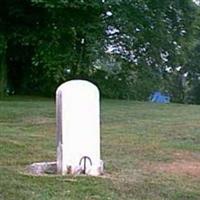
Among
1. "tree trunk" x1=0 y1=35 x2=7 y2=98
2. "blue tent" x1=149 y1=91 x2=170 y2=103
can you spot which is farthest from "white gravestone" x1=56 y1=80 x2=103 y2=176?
"blue tent" x1=149 y1=91 x2=170 y2=103

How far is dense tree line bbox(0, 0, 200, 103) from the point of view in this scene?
20859 millimetres

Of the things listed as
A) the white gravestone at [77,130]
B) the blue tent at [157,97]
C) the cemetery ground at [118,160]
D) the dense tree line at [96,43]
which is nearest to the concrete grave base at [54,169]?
the white gravestone at [77,130]

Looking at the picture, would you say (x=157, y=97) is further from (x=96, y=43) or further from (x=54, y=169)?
(x=54, y=169)

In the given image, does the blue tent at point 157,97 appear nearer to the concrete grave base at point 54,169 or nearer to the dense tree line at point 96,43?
the dense tree line at point 96,43

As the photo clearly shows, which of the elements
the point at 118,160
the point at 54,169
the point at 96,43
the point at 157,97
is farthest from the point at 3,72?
the point at 54,169

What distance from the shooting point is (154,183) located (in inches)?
238

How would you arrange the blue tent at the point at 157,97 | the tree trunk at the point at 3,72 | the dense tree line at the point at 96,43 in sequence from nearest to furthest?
the dense tree line at the point at 96,43 → the tree trunk at the point at 3,72 → the blue tent at the point at 157,97

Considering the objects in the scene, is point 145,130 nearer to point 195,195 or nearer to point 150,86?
point 195,195

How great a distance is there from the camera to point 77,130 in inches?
249

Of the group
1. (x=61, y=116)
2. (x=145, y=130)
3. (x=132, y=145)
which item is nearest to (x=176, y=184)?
(x=61, y=116)

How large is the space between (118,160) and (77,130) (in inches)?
48.6

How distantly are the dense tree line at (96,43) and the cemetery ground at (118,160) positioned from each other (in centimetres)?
822

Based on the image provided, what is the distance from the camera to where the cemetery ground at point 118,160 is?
5.56 m

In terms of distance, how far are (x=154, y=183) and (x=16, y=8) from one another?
16.0 meters
